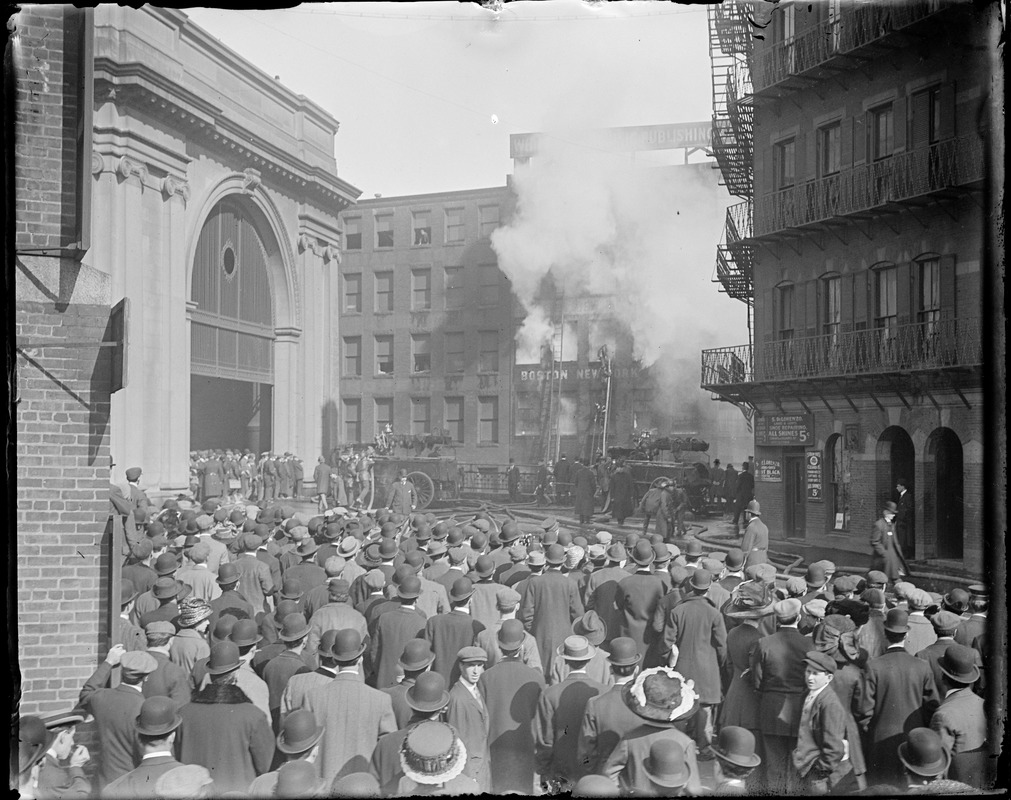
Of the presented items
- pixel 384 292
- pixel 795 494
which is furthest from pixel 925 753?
pixel 384 292

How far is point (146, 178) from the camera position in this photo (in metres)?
12.4

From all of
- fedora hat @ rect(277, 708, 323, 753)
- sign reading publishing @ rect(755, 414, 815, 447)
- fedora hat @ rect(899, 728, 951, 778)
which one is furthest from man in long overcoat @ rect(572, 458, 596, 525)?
fedora hat @ rect(277, 708, 323, 753)

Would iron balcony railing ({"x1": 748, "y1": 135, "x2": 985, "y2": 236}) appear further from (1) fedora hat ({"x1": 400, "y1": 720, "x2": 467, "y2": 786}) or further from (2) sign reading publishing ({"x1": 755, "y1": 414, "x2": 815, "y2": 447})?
(1) fedora hat ({"x1": 400, "y1": 720, "x2": 467, "y2": 786})

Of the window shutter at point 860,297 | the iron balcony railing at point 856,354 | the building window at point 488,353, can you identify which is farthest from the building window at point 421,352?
the window shutter at point 860,297

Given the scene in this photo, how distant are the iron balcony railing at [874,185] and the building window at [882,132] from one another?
0.38 ft

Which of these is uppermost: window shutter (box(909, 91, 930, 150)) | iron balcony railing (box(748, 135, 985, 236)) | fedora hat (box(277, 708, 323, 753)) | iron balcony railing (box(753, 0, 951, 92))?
iron balcony railing (box(753, 0, 951, 92))

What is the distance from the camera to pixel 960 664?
5227 mm

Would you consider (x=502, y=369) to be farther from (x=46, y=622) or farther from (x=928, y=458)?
(x=46, y=622)

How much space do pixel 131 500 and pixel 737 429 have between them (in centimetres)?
1524

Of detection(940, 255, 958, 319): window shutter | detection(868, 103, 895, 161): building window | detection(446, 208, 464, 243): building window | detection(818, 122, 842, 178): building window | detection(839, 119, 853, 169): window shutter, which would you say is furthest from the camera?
detection(446, 208, 464, 243): building window

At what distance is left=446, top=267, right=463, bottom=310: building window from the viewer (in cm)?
1390

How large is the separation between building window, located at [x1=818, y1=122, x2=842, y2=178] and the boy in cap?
8.33m

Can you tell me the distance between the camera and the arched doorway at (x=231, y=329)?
A: 14148mm

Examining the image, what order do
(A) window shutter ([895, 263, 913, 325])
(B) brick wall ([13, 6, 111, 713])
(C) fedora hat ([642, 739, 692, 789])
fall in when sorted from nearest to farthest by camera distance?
(C) fedora hat ([642, 739, 692, 789])
(B) brick wall ([13, 6, 111, 713])
(A) window shutter ([895, 263, 913, 325])
